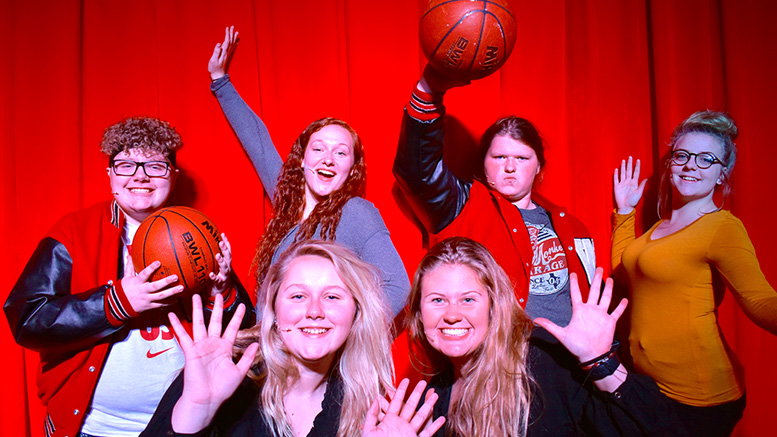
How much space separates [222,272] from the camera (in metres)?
1.82

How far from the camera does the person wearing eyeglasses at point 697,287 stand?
2.08m

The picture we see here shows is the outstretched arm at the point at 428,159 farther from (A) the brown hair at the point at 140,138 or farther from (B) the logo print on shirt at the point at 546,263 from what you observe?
(A) the brown hair at the point at 140,138

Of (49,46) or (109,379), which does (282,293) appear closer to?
(109,379)

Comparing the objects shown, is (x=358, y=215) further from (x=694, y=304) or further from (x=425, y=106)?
(x=694, y=304)

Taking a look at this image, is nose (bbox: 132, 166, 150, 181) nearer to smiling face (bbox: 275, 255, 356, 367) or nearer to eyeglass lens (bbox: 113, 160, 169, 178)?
eyeglass lens (bbox: 113, 160, 169, 178)

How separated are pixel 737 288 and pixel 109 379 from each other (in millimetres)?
2420

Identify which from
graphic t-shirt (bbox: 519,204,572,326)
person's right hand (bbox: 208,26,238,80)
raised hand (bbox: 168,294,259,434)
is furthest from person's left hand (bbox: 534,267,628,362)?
person's right hand (bbox: 208,26,238,80)

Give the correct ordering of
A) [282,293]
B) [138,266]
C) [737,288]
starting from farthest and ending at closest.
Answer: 1. [737,288]
2. [138,266]
3. [282,293]

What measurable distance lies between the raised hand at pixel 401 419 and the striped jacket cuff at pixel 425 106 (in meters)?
1.00

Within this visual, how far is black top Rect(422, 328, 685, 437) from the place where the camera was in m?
1.49

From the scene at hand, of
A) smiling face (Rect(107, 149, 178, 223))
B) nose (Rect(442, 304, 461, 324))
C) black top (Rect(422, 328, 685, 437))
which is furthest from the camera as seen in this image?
smiling face (Rect(107, 149, 178, 223))

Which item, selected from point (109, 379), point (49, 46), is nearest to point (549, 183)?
point (109, 379)

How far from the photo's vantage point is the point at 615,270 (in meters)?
2.55

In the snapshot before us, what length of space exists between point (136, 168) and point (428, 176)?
3.70ft
